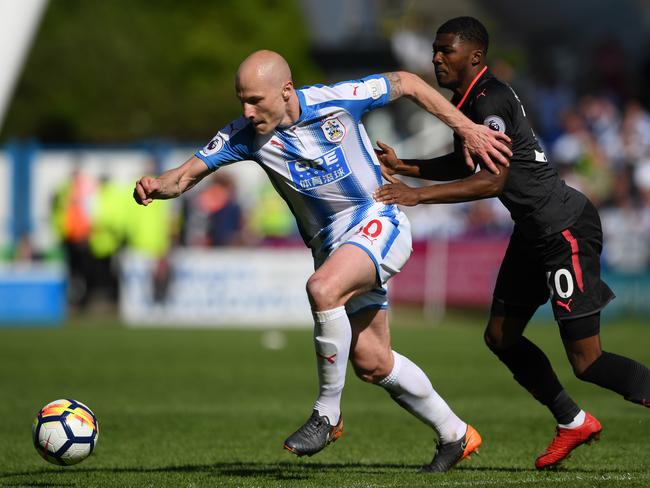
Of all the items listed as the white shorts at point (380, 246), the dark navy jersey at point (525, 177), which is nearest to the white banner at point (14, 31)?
the white shorts at point (380, 246)

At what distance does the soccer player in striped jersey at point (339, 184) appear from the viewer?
7.09m

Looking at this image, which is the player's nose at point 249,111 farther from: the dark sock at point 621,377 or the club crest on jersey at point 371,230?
the dark sock at point 621,377

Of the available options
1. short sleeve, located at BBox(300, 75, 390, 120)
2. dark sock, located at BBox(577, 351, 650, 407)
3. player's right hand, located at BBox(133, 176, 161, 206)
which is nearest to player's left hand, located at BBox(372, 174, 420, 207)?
short sleeve, located at BBox(300, 75, 390, 120)

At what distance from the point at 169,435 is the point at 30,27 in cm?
911

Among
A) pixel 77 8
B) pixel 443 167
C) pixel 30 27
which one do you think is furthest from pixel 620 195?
pixel 77 8

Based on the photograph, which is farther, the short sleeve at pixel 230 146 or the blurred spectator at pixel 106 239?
the blurred spectator at pixel 106 239

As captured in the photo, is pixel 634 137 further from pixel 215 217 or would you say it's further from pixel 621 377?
pixel 621 377

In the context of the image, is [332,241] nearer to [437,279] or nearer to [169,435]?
[169,435]

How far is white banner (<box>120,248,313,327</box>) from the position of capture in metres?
20.4

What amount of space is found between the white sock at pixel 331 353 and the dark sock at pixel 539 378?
1280mm

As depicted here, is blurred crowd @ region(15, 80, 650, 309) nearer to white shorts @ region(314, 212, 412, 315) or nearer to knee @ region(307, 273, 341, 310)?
white shorts @ region(314, 212, 412, 315)

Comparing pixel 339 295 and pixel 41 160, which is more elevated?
pixel 339 295

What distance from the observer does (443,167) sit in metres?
7.81

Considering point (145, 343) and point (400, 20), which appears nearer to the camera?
point (145, 343)
